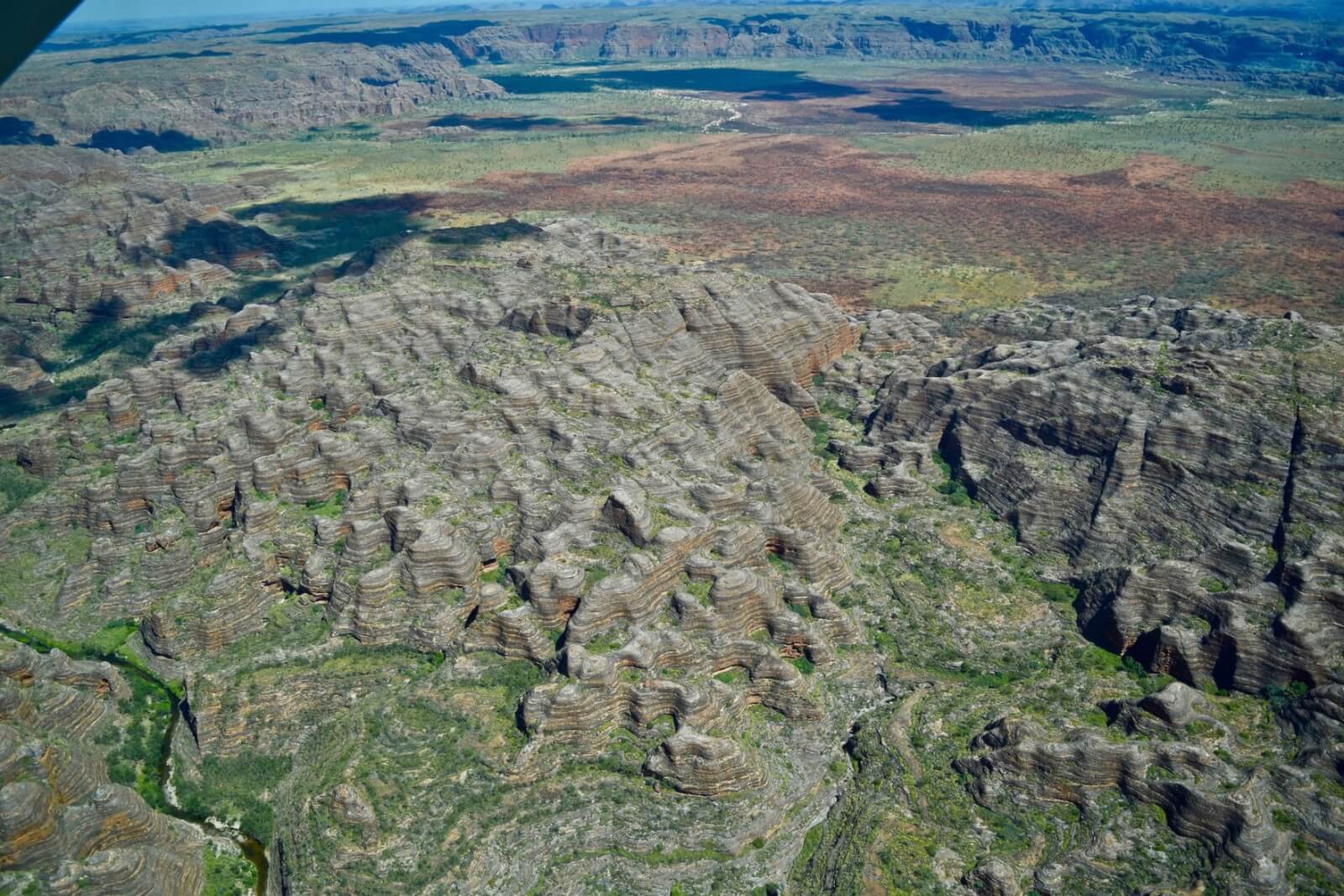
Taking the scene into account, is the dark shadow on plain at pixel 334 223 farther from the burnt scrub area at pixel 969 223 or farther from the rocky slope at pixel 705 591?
the rocky slope at pixel 705 591

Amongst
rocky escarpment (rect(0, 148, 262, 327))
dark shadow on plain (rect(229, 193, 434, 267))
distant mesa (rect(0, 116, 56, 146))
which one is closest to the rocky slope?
rocky escarpment (rect(0, 148, 262, 327))

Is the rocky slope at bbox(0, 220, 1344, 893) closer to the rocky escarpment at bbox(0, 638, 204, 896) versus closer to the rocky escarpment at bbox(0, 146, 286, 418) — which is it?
the rocky escarpment at bbox(0, 638, 204, 896)

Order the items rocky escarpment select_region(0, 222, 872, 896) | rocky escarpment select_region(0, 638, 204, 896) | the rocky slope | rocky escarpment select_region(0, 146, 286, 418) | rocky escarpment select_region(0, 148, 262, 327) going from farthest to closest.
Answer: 1. rocky escarpment select_region(0, 148, 262, 327)
2. rocky escarpment select_region(0, 146, 286, 418)
3. rocky escarpment select_region(0, 222, 872, 896)
4. the rocky slope
5. rocky escarpment select_region(0, 638, 204, 896)

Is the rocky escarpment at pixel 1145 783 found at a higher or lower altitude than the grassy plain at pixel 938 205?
higher

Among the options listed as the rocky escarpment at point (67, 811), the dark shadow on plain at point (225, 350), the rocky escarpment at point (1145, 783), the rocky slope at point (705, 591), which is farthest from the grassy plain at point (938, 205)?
the rocky escarpment at point (67, 811)

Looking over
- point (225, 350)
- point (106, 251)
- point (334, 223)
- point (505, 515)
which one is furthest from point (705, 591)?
point (334, 223)

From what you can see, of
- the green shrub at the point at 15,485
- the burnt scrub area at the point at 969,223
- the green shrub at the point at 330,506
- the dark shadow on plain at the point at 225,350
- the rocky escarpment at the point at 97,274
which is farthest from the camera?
the burnt scrub area at the point at 969,223
